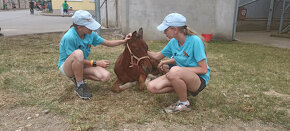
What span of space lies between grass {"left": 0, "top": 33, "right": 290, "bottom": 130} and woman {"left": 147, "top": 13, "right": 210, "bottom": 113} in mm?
332

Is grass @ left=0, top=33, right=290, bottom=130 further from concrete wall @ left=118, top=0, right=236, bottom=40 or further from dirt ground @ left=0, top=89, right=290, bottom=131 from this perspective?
concrete wall @ left=118, top=0, right=236, bottom=40

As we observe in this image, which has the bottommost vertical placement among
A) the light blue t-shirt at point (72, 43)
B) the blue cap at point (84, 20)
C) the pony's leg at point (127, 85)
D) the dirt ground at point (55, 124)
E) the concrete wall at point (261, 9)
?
the dirt ground at point (55, 124)

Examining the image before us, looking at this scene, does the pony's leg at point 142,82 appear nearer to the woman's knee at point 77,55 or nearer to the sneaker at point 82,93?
the sneaker at point 82,93

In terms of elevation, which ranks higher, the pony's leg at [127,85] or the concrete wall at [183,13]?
the concrete wall at [183,13]

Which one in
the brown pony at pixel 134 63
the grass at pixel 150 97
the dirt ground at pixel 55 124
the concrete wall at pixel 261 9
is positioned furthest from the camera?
the concrete wall at pixel 261 9

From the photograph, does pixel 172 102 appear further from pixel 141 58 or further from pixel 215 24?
pixel 215 24

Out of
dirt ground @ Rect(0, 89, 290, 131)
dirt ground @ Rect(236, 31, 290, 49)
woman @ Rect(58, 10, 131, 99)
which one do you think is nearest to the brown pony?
woman @ Rect(58, 10, 131, 99)

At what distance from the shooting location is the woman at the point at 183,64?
110 inches

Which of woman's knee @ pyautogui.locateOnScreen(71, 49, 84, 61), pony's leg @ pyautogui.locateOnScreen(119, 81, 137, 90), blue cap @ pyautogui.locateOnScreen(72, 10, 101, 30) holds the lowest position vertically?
pony's leg @ pyautogui.locateOnScreen(119, 81, 137, 90)

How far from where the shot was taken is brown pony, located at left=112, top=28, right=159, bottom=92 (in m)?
3.40

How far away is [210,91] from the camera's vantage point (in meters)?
3.84

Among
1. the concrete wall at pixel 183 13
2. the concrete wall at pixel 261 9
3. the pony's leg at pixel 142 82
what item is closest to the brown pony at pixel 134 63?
the pony's leg at pixel 142 82

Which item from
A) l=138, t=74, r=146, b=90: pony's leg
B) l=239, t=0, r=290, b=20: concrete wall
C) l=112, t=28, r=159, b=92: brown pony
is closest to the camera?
l=112, t=28, r=159, b=92: brown pony

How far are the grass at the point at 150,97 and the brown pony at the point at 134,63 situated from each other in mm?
207
